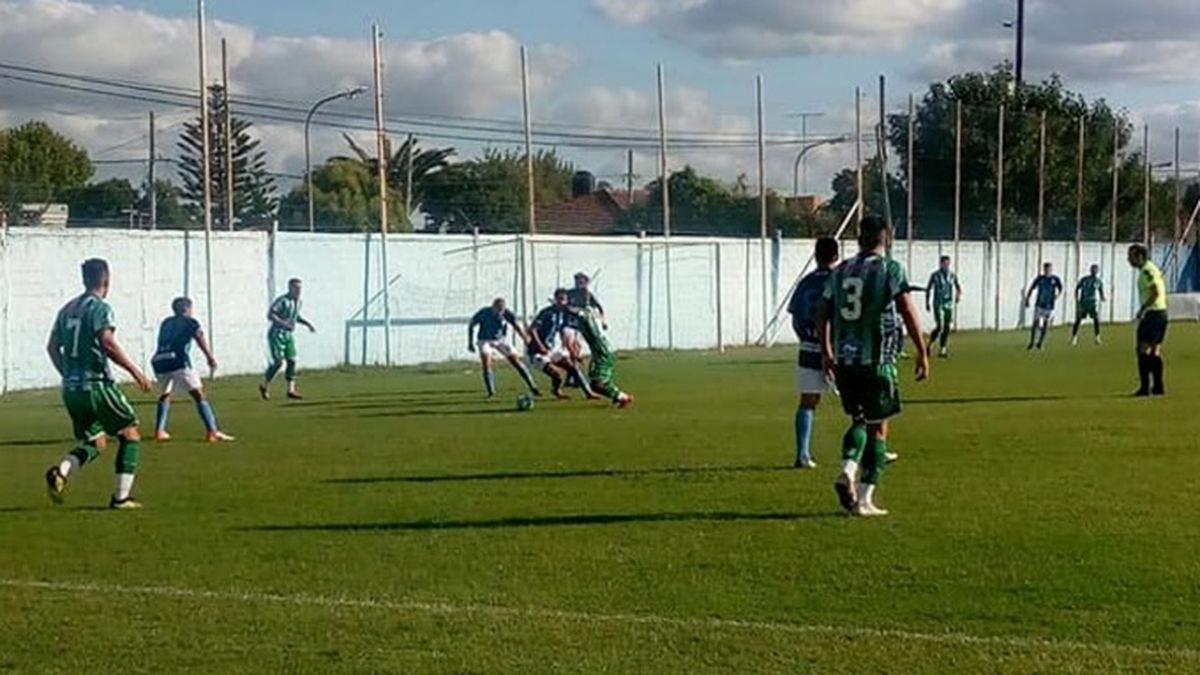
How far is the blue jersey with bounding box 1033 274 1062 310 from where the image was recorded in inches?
1473

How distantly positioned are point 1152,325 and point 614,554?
13807 mm

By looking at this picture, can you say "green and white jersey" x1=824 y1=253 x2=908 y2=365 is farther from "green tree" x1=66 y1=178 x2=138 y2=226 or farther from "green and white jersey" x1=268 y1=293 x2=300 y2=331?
"green tree" x1=66 y1=178 x2=138 y2=226

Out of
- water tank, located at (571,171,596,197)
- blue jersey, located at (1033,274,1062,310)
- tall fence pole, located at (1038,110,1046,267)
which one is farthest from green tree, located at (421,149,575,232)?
blue jersey, located at (1033,274,1062,310)

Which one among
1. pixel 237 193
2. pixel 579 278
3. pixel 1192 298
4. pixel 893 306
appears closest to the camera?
pixel 893 306

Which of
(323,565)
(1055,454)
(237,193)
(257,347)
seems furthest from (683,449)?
(237,193)

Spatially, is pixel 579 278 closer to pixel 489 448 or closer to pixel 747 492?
pixel 489 448

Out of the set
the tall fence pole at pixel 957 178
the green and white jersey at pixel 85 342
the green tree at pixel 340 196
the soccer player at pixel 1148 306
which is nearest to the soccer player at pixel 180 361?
the green and white jersey at pixel 85 342

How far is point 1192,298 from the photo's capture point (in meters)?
65.1

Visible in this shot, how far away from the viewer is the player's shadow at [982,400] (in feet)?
75.5

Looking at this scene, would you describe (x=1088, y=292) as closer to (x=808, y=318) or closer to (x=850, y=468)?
(x=808, y=318)

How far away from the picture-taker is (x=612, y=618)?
894cm

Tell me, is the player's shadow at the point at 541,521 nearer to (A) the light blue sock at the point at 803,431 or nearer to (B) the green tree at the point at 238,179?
(A) the light blue sock at the point at 803,431

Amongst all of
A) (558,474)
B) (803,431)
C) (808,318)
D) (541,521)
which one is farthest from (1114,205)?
(541,521)

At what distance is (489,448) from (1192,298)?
5229 cm
